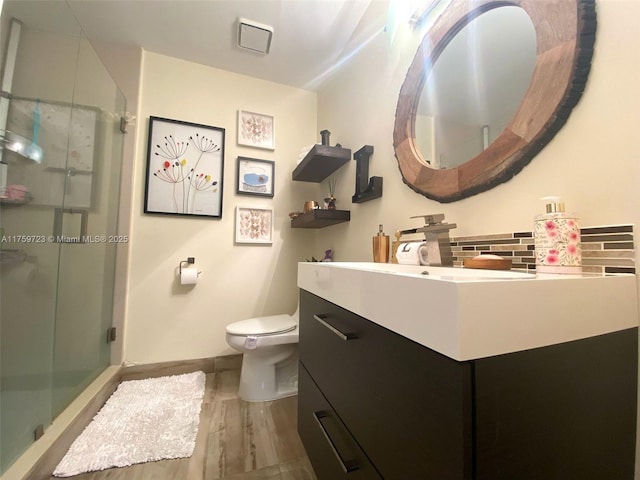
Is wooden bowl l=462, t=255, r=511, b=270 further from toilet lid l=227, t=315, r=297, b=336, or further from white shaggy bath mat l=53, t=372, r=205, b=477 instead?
white shaggy bath mat l=53, t=372, r=205, b=477

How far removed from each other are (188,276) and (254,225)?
60 cm

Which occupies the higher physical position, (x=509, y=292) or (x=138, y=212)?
(x=138, y=212)

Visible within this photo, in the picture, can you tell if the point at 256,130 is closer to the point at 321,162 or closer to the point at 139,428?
the point at 321,162

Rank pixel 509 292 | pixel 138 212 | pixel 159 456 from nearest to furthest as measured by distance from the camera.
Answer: pixel 509 292
pixel 159 456
pixel 138 212

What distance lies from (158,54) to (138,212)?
46.9 inches

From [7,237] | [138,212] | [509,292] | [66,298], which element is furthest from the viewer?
[138,212]

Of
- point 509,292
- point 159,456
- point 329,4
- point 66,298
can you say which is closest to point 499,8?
point 509,292

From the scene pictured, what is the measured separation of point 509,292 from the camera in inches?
14.6

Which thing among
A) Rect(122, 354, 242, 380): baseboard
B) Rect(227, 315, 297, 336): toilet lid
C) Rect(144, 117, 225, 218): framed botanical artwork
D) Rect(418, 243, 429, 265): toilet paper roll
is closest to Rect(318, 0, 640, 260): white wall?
Rect(418, 243, 429, 265): toilet paper roll

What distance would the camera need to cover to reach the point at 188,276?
5.93 ft

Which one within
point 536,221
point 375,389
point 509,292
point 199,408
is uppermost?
point 536,221

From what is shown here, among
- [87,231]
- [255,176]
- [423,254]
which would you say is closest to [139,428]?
[87,231]

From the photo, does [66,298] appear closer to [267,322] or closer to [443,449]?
[267,322]

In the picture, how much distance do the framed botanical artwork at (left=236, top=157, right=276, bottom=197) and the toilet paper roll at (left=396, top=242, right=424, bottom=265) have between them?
54.7 inches
